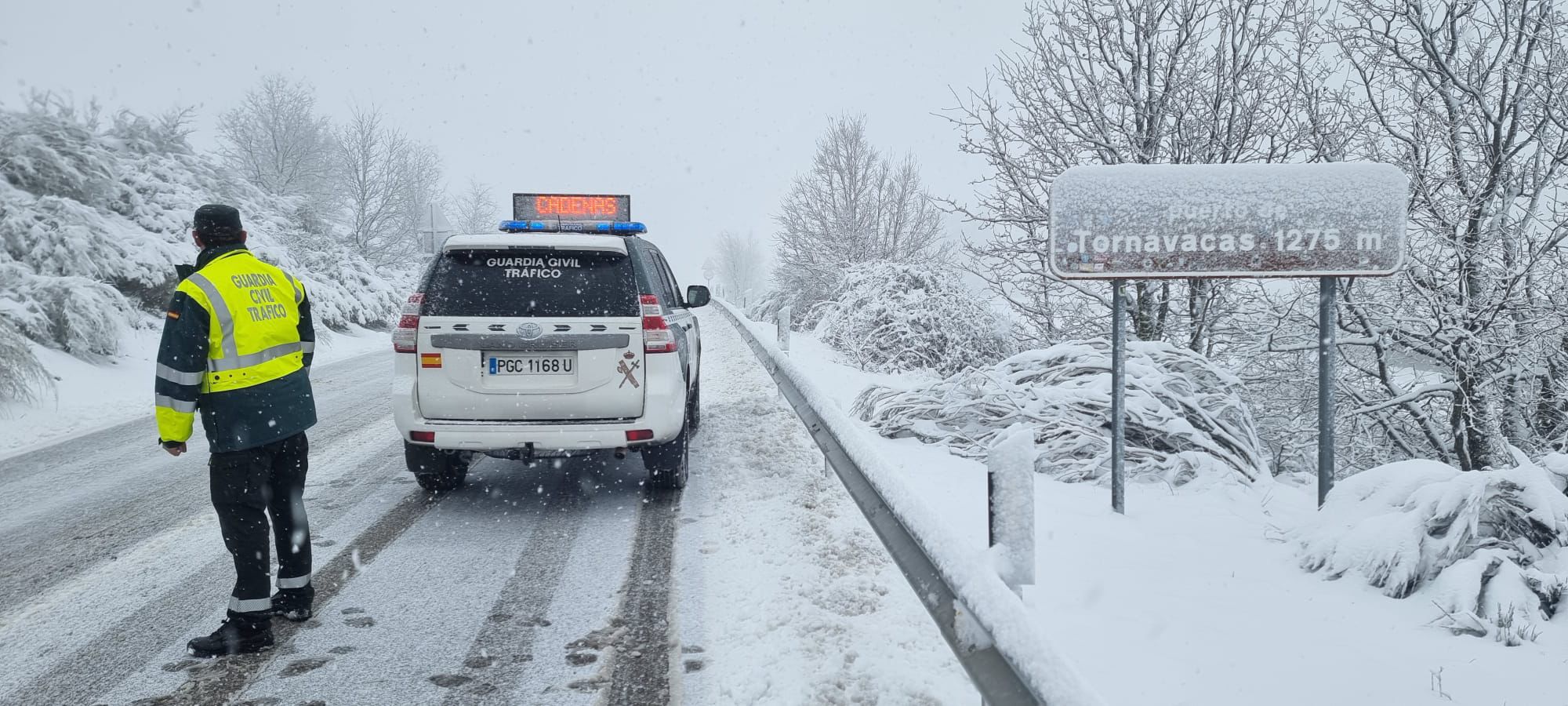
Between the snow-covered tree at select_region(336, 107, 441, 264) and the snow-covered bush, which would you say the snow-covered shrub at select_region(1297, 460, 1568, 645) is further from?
the snow-covered tree at select_region(336, 107, 441, 264)

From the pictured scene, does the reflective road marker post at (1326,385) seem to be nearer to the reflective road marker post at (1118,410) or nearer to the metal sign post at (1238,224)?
the metal sign post at (1238,224)

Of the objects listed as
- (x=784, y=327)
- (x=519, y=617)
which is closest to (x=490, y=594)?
(x=519, y=617)

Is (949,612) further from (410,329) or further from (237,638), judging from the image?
(410,329)

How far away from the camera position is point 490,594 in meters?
3.78

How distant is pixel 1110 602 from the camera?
3287 millimetres

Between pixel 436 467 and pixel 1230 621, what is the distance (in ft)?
15.2

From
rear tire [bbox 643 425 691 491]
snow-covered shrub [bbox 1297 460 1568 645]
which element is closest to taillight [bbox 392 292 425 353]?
rear tire [bbox 643 425 691 491]

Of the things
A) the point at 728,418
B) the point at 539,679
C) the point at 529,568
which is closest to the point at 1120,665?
the point at 539,679

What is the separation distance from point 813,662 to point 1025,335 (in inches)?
396

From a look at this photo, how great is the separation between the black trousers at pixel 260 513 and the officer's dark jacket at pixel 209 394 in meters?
0.10

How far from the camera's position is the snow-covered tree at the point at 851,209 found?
27.3 meters

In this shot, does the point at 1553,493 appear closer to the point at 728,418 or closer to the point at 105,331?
the point at 728,418

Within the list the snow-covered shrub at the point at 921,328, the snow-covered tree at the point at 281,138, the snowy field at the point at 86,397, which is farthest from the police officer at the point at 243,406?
the snow-covered tree at the point at 281,138

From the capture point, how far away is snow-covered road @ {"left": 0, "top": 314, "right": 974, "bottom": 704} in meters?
2.88
